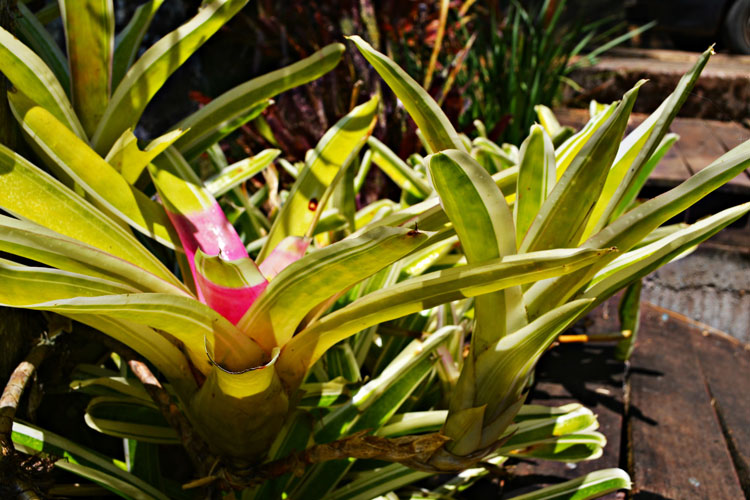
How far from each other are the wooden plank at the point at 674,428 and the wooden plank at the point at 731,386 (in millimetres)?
20

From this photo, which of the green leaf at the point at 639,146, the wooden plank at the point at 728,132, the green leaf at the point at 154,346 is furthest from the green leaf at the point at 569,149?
the wooden plank at the point at 728,132

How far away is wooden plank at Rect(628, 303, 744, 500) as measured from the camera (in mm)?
942

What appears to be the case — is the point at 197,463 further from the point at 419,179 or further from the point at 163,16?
the point at 163,16

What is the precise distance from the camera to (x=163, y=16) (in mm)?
2707

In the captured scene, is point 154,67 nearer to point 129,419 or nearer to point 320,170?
point 320,170

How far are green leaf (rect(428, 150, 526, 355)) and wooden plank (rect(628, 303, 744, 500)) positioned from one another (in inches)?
18.7

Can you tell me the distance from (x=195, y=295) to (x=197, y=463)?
7.6 inches

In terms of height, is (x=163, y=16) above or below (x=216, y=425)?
above

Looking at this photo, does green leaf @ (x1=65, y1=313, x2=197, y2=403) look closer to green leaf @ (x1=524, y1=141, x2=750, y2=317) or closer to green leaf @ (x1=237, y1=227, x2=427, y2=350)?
green leaf @ (x1=237, y1=227, x2=427, y2=350)

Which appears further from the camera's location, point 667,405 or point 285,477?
point 667,405

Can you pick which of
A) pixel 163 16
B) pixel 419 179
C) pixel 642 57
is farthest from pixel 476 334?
pixel 642 57

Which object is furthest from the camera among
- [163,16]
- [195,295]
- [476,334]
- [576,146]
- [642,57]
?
[642,57]

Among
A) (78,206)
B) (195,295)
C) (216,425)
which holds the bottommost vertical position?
(216,425)

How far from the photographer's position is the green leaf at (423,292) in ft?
1.71
